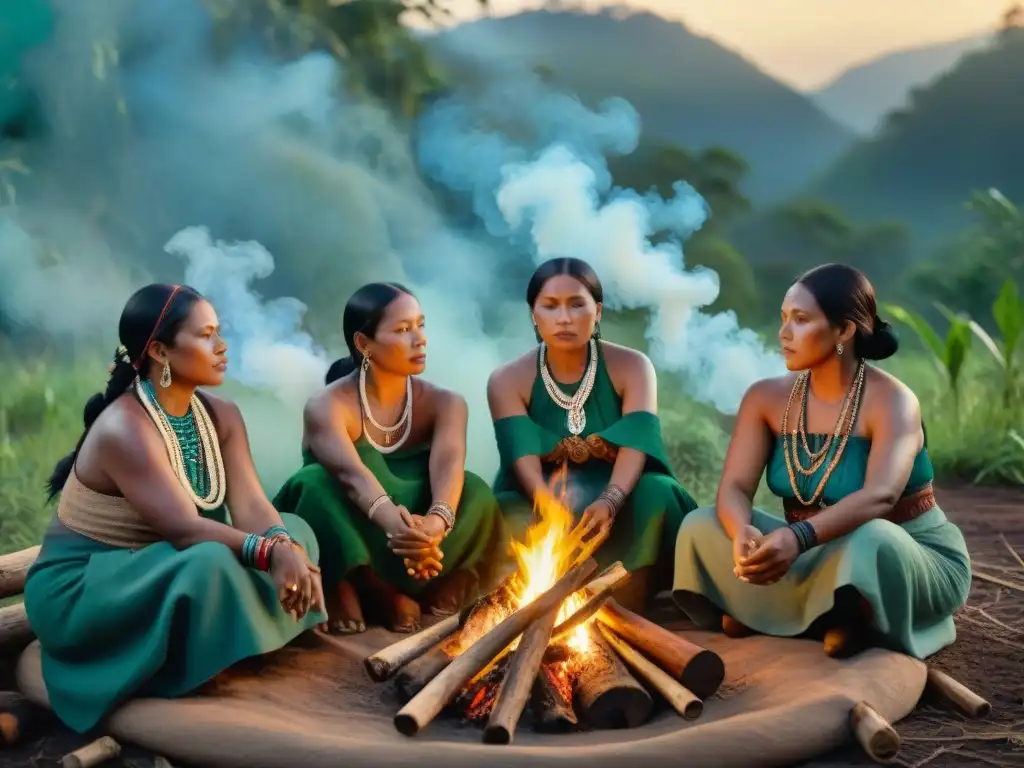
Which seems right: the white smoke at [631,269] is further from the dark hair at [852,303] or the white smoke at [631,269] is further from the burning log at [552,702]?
the burning log at [552,702]

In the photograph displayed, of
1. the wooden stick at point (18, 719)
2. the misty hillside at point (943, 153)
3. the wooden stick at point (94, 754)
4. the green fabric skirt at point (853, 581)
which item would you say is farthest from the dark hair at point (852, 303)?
the misty hillside at point (943, 153)

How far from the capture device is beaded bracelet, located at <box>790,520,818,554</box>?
4.06 m

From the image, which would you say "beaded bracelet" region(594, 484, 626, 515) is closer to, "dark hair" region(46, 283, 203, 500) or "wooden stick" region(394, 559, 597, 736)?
"wooden stick" region(394, 559, 597, 736)

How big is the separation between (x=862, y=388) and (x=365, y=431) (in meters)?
1.87

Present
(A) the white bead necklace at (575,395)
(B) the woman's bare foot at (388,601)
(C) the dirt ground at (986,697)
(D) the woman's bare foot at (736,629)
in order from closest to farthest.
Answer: (C) the dirt ground at (986,697), (D) the woman's bare foot at (736,629), (B) the woman's bare foot at (388,601), (A) the white bead necklace at (575,395)

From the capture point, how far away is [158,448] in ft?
12.9

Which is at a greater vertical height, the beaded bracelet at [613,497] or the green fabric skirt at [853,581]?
the beaded bracelet at [613,497]

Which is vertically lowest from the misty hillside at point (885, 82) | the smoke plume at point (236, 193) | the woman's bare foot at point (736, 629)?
the woman's bare foot at point (736, 629)

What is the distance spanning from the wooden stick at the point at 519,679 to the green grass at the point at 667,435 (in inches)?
155

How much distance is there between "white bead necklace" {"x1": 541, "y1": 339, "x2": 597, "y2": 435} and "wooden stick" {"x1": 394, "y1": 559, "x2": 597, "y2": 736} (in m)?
0.92

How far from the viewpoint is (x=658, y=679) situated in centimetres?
374

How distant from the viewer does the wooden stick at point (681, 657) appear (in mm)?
3738

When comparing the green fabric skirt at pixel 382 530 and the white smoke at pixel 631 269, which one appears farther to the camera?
the white smoke at pixel 631 269

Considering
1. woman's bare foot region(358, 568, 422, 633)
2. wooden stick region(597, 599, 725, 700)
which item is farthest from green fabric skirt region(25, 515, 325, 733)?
wooden stick region(597, 599, 725, 700)
